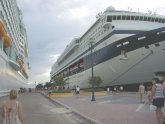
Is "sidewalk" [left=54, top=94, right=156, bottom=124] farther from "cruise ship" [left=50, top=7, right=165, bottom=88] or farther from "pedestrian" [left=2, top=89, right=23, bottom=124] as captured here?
"cruise ship" [left=50, top=7, right=165, bottom=88]

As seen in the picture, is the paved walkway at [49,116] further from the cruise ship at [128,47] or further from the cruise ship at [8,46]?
the cruise ship at [128,47]

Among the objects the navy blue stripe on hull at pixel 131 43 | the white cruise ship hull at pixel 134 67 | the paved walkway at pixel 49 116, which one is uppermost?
the navy blue stripe on hull at pixel 131 43

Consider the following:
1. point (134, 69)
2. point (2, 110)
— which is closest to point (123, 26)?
point (134, 69)

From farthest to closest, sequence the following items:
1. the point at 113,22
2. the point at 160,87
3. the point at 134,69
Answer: the point at 113,22 < the point at 134,69 < the point at 160,87

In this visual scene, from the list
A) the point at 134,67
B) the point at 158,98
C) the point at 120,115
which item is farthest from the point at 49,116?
the point at 134,67

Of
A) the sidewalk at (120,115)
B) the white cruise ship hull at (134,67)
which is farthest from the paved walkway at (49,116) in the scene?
the white cruise ship hull at (134,67)

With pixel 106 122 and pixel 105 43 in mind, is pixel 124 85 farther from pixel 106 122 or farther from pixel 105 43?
pixel 106 122

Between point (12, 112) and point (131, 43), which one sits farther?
point (131, 43)

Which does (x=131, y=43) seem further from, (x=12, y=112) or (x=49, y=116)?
(x=12, y=112)

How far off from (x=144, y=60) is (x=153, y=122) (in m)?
30.4

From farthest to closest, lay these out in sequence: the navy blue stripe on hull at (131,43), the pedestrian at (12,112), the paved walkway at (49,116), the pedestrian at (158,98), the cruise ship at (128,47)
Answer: the cruise ship at (128,47), the navy blue stripe on hull at (131,43), the paved walkway at (49,116), the pedestrian at (158,98), the pedestrian at (12,112)

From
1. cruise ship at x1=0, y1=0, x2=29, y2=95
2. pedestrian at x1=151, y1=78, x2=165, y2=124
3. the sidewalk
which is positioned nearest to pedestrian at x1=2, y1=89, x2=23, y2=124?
pedestrian at x1=151, y1=78, x2=165, y2=124

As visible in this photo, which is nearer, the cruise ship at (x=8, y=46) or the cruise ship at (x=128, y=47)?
the cruise ship at (x=8, y=46)

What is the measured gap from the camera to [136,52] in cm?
4009
